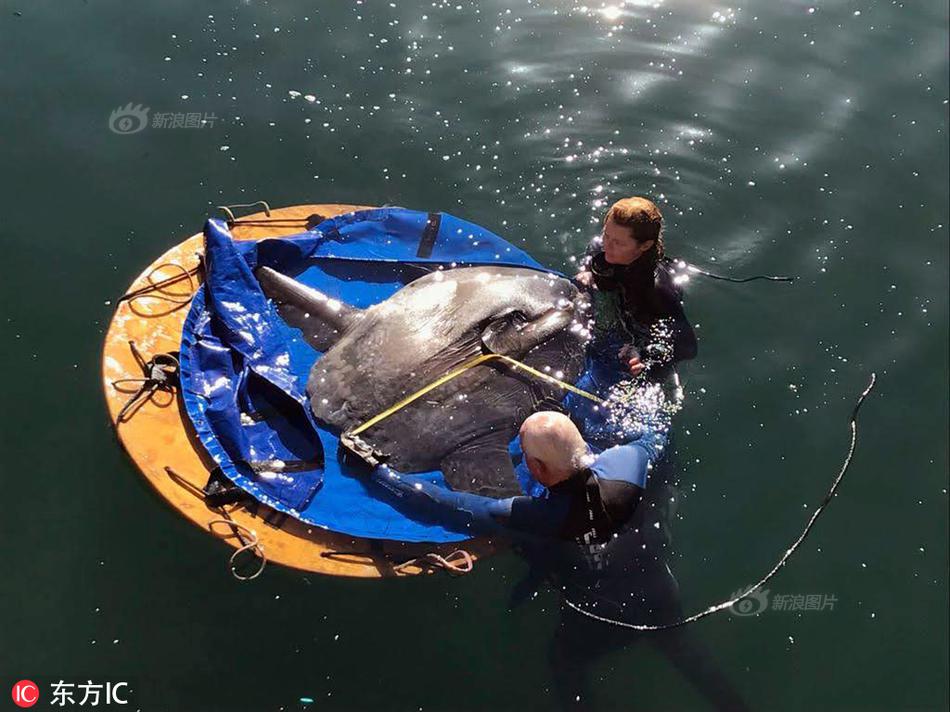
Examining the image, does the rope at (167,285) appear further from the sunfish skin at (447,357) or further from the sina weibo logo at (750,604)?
the sina weibo logo at (750,604)

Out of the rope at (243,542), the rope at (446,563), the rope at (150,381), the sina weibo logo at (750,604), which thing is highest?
the rope at (150,381)

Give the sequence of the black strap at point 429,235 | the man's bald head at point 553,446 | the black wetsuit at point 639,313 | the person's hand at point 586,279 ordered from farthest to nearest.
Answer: the black strap at point 429,235, the person's hand at point 586,279, the black wetsuit at point 639,313, the man's bald head at point 553,446

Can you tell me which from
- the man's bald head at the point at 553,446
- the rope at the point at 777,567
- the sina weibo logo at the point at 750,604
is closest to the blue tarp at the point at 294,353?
the man's bald head at the point at 553,446

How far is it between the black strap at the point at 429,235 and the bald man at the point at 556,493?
1.81m

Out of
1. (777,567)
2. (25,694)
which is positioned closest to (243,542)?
(25,694)

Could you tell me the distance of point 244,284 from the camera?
19.7ft

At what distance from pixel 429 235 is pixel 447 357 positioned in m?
1.34

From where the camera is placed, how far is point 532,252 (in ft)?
22.9

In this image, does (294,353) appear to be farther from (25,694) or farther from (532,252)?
(25,694)

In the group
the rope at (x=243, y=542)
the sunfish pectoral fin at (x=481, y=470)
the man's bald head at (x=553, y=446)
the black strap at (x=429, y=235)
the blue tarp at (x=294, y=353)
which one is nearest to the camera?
the man's bald head at (x=553, y=446)

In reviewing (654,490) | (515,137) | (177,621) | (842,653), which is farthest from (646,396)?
(177,621)

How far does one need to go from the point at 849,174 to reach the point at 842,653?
4295 millimetres

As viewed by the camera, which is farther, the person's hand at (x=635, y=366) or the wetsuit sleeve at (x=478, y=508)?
the person's hand at (x=635, y=366)

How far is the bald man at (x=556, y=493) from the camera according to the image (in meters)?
4.95
